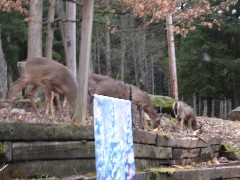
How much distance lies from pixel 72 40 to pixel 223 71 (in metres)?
18.3

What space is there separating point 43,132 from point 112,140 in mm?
1473

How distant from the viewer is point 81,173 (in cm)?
633

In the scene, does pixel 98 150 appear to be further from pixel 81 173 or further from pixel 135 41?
pixel 135 41

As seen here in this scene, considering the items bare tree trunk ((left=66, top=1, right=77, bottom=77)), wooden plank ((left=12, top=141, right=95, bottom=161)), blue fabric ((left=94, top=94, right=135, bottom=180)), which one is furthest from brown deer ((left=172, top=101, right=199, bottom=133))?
blue fabric ((left=94, top=94, right=135, bottom=180))

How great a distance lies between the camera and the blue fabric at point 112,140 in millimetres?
4523

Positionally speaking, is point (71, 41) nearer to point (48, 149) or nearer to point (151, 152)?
point (151, 152)

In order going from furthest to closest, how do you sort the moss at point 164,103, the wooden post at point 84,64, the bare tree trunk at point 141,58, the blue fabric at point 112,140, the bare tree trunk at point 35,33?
the bare tree trunk at point 141,58
the moss at point 164,103
the bare tree trunk at point 35,33
the wooden post at point 84,64
the blue fabric at point 112,140

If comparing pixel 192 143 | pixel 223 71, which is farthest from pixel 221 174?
pixel 223 71

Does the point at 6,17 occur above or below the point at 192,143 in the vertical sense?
above

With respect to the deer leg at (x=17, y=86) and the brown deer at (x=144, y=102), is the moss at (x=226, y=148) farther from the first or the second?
the deer leg at (x=17, y=86)

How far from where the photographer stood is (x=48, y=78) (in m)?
9.20

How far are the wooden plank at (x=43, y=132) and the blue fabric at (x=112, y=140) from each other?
4.18ft

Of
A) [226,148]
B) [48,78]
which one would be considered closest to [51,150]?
[48,78]

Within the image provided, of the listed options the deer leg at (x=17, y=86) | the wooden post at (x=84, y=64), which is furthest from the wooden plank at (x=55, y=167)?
the deer leg at (x=17, y=86)
